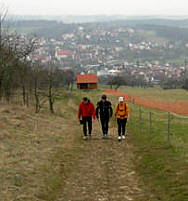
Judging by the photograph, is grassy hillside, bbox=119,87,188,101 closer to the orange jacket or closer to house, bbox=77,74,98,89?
house, bbox=77,74,98,89

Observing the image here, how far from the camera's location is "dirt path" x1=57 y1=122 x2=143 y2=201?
7199 mm

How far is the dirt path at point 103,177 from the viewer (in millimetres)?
7199

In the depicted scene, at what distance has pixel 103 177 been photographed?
27.8 feet

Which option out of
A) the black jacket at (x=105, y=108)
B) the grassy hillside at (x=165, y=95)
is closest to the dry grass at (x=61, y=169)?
the black jacket at (x=105, y=108)

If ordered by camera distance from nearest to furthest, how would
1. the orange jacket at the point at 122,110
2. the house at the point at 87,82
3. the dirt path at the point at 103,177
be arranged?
the dirt path at the point at 103,177 → the orange jacket at the point at 122,110 → the house at the point at 87,82

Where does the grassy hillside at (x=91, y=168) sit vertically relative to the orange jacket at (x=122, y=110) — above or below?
below

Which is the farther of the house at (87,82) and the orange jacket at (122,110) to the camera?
the house at (87,82)

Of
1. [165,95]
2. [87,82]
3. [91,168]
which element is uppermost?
[91,168]

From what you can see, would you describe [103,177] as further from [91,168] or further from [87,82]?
[87,82]

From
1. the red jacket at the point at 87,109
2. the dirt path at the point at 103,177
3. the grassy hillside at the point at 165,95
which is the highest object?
the red jacket at the point at 87,109

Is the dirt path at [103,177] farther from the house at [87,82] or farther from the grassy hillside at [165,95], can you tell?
the house at [87,82]

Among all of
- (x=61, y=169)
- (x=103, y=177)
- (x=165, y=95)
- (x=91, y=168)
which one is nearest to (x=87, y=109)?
(x=91, y=168)

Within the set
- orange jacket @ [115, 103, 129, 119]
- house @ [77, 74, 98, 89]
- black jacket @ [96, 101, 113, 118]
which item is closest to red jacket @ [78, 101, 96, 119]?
black jacket @ [96, 101, 113, 118]

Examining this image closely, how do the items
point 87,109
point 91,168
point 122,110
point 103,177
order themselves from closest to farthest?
point 103,177, point 91,168, point 122,110, point 87,109
